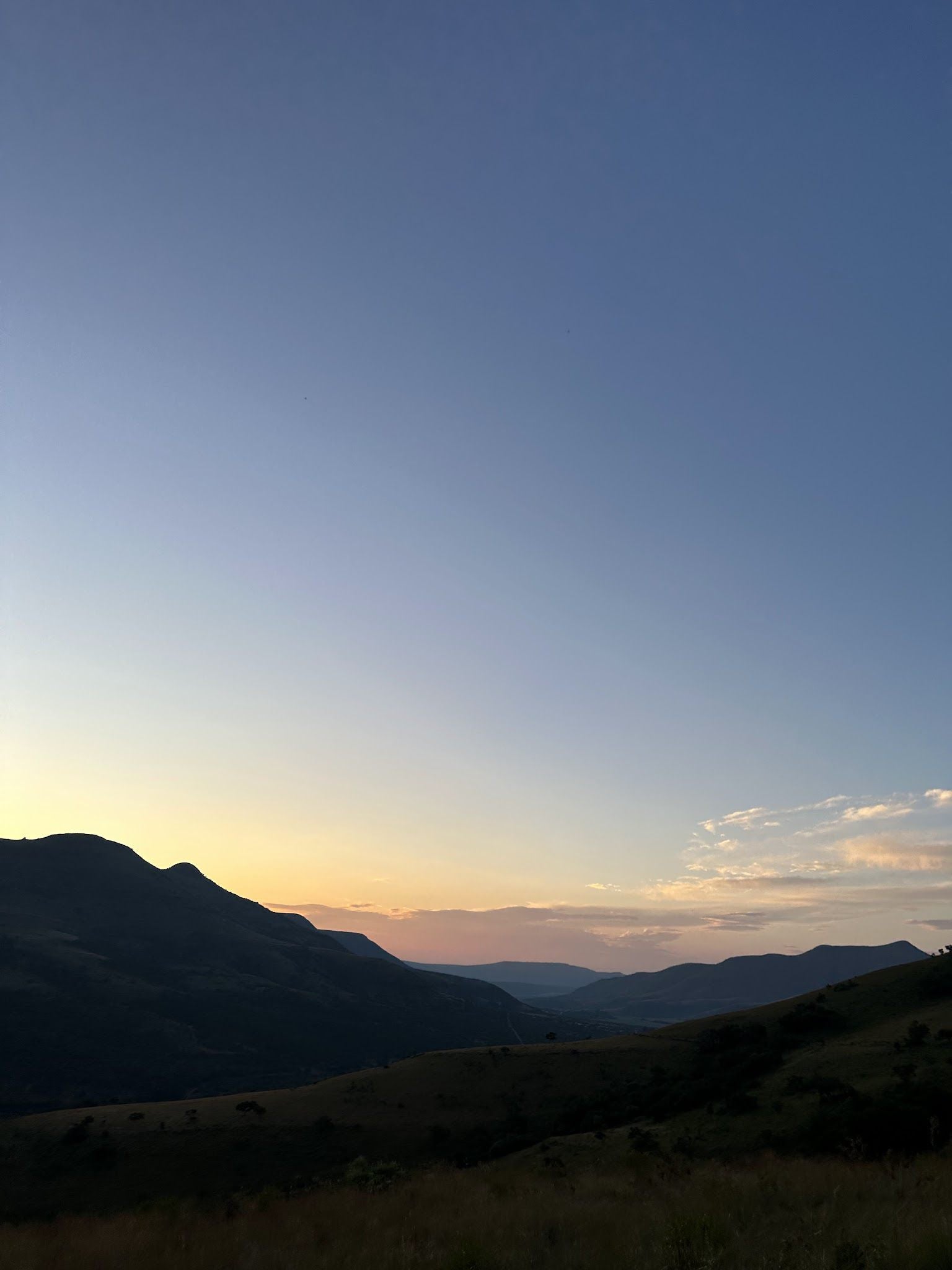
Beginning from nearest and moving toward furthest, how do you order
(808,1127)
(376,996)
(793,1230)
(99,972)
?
(793,1230), (808,1127), (99,972), (376,996)

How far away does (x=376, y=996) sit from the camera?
200m

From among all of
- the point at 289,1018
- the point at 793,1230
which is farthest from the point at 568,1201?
the point at 289,1018

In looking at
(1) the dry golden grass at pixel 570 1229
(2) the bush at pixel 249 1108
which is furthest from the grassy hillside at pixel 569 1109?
(1) the dry golden grass at pixel 570 1229

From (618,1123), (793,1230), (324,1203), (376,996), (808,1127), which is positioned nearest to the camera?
(793,1230)

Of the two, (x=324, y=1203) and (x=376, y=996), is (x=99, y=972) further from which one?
(x=324, y=1203)

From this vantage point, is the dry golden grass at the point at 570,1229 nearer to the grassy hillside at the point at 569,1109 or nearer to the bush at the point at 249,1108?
the grassy hillside at the point at 569,1109

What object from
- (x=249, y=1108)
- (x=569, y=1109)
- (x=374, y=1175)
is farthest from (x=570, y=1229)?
(x=249, y=1108)

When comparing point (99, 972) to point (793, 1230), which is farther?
point (99, 972)

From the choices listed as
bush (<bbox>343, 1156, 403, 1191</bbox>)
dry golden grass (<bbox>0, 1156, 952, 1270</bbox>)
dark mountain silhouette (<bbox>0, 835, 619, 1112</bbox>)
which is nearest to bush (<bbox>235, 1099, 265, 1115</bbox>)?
bush (<bbox>343, 1156, 403, 1191</bbox>)

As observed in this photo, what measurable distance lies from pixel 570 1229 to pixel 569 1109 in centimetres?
4500

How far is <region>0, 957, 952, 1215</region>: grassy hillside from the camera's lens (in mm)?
32438

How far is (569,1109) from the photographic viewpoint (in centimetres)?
5097

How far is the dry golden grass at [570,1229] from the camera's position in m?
9.84

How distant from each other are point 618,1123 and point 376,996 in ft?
572
